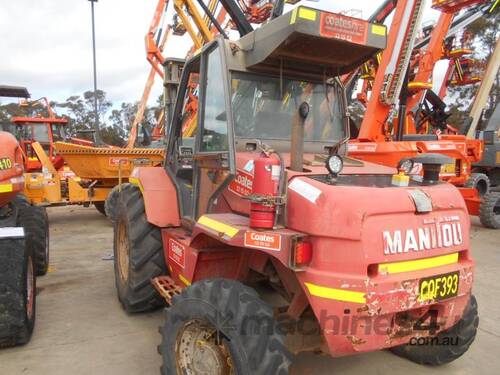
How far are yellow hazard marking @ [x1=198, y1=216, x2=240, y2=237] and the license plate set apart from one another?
3.47ft

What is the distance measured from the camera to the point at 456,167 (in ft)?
27.8

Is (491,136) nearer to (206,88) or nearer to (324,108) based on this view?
(324,108)

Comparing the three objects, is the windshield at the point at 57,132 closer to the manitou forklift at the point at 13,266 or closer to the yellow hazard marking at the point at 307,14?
the manitou forklift at the point at 13,266

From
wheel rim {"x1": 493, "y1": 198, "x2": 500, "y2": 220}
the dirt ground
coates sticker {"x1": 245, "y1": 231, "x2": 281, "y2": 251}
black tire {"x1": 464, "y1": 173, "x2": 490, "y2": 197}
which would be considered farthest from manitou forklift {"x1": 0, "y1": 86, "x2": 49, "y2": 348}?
black tire {"x1": 464, "y1": 173, "x2": 490, "y2": 197}

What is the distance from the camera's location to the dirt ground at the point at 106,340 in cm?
344

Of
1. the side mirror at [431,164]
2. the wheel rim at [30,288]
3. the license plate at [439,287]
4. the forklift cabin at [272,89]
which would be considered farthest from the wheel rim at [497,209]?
the wheel rim at [30,288]

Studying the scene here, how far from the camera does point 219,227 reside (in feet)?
9.25

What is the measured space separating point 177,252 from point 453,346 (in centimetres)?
215

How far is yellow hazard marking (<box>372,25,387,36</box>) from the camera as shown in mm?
3211

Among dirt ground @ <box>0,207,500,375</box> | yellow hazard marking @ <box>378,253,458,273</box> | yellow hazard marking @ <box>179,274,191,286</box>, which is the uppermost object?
yellow hazard marking @ <box>378,253,458,273</box>

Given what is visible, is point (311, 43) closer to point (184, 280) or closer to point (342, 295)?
point (342, 295)

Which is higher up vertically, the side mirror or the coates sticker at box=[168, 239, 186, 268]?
the side mirror

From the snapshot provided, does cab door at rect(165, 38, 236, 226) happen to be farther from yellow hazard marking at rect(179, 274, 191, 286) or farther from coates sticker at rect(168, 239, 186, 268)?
yellow hazard marking at rect(179, 274, 191, 286)

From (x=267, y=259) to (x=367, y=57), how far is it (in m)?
1.71
